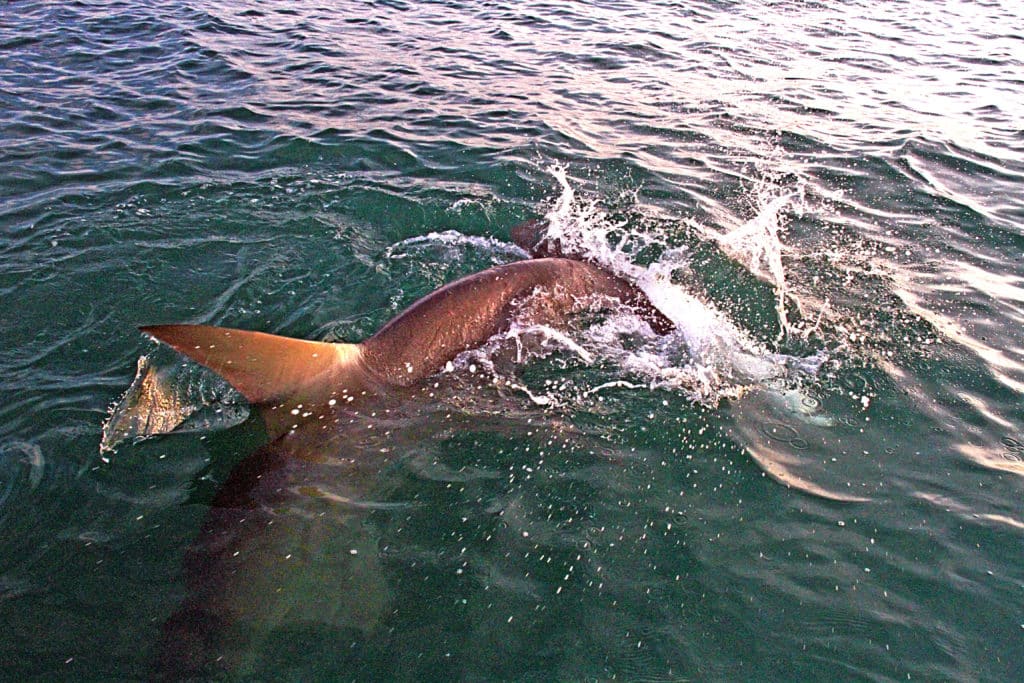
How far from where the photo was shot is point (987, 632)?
3178 millimetres

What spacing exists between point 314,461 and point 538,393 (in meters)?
1.49

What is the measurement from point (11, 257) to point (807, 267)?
669 cm

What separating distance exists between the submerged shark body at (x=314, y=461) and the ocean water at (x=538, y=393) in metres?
0.03

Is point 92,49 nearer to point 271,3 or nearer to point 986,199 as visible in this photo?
point 271,3

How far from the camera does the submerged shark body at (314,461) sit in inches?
122

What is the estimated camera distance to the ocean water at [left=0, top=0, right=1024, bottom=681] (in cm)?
315

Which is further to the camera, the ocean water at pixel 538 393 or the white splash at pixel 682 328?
the white splash at pixel 682 328

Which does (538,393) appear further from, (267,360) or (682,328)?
(267,360)

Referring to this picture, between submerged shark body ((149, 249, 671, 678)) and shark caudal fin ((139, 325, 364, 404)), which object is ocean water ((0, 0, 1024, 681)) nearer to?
submerged shark body ((149, 249, 671, 678))

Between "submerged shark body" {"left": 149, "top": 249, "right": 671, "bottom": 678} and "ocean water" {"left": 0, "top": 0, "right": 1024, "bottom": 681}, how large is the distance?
3 cm

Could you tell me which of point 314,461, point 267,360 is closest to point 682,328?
point 314,461

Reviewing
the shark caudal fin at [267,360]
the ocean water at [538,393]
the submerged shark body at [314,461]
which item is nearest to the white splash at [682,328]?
the ocean water at [538,393]

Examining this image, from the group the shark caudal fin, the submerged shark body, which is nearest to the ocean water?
the submerged shark body

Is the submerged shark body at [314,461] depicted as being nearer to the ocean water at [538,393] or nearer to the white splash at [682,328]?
the ocean water at [538,393]
